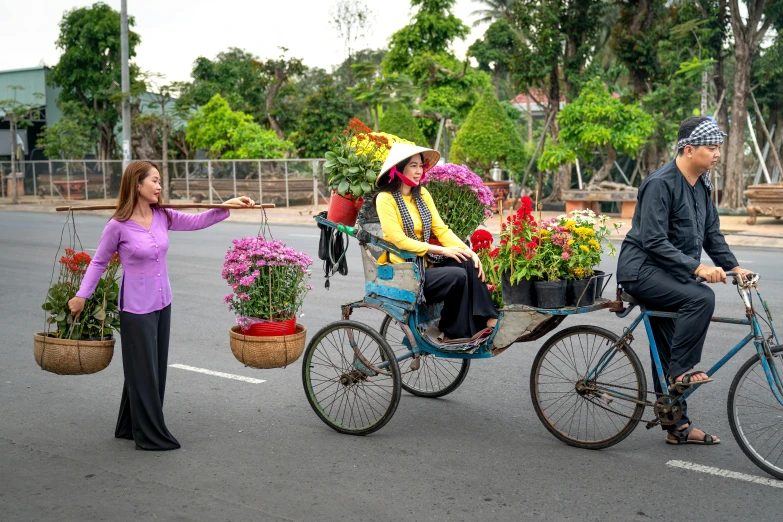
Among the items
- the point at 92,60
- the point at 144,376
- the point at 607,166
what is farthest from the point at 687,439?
the point at 92,60

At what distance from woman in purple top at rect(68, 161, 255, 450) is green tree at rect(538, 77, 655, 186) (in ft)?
58.6

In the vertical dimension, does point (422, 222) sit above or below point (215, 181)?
below

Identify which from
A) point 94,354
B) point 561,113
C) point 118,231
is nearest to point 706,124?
point 118,231

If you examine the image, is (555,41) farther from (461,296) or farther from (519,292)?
(519,292)

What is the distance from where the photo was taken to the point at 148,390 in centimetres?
513

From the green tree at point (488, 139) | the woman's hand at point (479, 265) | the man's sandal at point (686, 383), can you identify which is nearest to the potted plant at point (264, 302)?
the woman's hand at point (479, 265)

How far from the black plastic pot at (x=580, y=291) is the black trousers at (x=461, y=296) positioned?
0.54 meters

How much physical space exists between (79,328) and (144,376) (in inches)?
24.7

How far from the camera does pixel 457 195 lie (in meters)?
6.41

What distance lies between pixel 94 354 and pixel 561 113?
1873 centimetres

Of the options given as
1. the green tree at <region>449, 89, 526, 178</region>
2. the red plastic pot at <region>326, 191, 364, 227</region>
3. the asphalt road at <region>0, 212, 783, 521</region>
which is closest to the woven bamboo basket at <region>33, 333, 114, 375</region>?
the asphalt road at <region>0, 212, 783, 521</region>

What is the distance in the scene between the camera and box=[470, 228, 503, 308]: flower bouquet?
5.57 metres

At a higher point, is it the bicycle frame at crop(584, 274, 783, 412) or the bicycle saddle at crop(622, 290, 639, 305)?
the bicycle saddle at crop(622, 290, 639, 305)

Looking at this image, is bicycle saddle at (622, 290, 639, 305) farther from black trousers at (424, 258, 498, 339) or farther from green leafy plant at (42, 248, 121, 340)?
green leafy plant at (42, 248, 121, 340)
